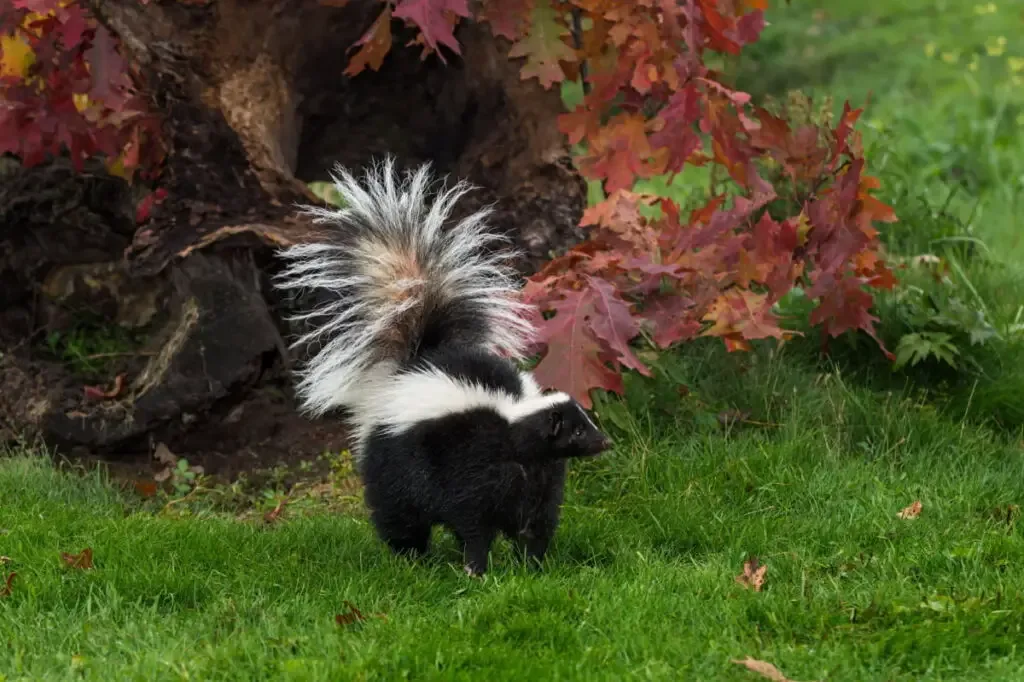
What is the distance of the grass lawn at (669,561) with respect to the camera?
3.31 meters

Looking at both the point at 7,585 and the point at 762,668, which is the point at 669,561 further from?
the point at 7,585

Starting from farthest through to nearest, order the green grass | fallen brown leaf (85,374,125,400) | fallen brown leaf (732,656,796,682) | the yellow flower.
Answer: the yellow flower, fallen brown leaf (85,374,125,400), the green grass, fallen brown leaf (732,656,796,682)

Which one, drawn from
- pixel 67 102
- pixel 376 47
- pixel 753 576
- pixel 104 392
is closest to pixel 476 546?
pixel 753 576

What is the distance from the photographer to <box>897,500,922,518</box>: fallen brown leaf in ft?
14.3

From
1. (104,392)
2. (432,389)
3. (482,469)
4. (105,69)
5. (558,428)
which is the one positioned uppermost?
(105,69)

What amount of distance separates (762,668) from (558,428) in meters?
1.01

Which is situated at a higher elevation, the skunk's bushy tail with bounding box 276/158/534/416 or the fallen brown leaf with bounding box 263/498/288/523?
the skunk's bushy tail with bounding box 276/158/534/416

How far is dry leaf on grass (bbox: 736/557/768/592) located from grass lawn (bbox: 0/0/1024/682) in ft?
0.15

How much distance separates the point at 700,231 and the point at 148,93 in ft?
7.38

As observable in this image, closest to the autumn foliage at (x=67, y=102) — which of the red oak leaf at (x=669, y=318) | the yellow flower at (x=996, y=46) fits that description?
the red oak leaf at (x=669, y=318)

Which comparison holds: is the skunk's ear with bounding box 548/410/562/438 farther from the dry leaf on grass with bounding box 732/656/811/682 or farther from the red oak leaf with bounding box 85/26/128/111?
the red oak leaf with bounding box 85/26/128/111

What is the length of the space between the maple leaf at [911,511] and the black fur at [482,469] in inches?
42.4

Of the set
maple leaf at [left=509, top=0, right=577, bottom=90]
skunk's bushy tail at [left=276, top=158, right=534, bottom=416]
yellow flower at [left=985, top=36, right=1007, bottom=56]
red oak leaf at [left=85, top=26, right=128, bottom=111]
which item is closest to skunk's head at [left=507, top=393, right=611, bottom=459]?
skunk's bushy tail at [left=276, top=158, right=534, bottom=416]

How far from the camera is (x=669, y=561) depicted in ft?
13.6
